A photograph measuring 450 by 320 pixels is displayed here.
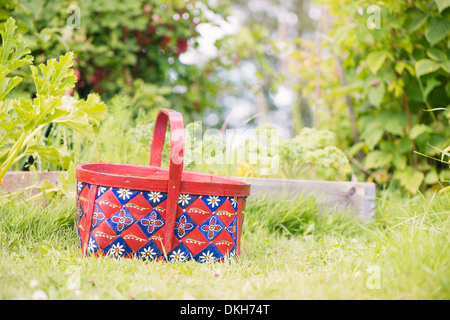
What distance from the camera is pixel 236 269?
5.18 ft

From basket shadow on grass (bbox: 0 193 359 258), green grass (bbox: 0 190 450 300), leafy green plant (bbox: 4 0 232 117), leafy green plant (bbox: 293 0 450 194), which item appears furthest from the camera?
leafy green plant (bbox: 4 0 232 117)

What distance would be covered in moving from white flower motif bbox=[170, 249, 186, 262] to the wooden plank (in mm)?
1039

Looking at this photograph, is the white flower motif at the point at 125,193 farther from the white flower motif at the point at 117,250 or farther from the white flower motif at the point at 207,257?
the white flower motif at the point at 207,257

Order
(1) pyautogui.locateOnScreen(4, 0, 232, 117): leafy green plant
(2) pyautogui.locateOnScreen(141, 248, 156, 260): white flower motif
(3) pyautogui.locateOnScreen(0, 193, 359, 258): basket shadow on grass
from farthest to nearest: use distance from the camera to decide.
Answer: (1) pyautogui.locateOnScreen(4, 0, 232, 117): leafy green plant → (3) pyautogui.locateOnScreen(0, 193, 359, 258): basket shadow on grass → (2) pyautogui.locateOnScreen(141, 248, 156, 260): white flower motif

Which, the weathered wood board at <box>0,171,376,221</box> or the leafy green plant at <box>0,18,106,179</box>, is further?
the weathered wood board at <box>0,171,376,221</box>

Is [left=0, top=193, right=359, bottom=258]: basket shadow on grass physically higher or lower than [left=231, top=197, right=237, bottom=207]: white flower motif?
lower

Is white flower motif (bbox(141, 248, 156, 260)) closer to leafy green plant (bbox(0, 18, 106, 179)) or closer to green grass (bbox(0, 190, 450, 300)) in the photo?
green grass (bbox(0, 190, 450, 300))

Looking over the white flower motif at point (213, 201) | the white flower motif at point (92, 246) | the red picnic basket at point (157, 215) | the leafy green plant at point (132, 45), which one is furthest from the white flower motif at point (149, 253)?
the leafy green plant at point (132, 45)

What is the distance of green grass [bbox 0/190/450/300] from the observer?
1211mm

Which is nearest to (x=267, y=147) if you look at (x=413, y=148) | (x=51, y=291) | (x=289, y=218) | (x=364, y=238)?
(x=289, y=218)

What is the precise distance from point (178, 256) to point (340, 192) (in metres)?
1.36

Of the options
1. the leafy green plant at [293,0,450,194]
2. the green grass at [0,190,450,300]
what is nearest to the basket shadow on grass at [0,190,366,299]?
the green grass at [0,190,450,300]

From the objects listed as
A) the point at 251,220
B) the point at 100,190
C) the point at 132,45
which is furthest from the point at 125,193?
the point at 132,45

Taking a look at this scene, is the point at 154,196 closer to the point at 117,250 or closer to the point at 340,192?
the point at 117,250
